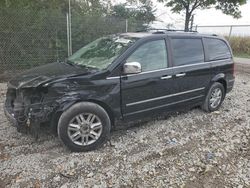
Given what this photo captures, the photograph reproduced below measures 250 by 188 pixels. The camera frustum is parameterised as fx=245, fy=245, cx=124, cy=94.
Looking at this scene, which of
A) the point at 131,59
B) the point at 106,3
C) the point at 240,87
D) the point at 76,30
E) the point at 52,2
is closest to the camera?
the point at 131,59

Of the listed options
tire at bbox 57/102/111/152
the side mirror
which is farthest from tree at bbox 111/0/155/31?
tire at bbox 57/102/111/152

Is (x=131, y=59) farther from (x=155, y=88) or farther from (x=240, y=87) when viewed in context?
(x=240, y=87)

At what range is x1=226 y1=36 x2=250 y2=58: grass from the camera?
55.2 feet

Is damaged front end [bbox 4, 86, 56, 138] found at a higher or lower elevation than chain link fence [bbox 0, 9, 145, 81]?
lower

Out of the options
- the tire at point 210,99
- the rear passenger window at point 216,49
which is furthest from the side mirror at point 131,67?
the tire at point 210,99

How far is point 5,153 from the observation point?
3510 mm

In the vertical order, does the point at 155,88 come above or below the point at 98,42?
below

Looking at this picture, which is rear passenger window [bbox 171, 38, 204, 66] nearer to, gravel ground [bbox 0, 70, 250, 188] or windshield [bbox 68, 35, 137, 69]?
windshield [bbox 68, 35, 137, 69]

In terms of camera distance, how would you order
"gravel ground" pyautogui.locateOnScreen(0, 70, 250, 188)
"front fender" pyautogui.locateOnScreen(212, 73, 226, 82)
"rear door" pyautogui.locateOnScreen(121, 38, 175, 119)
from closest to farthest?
"gravel ground" pyautogui.locateOnScreen(0, 70, 250, 188) → "rear door" pyautogui.locateOnScreen(121, 38, 175, 119) → "front fender" pyautogui.locateOnScreen(212, 73, 226, 82)

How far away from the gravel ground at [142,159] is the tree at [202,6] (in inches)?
383

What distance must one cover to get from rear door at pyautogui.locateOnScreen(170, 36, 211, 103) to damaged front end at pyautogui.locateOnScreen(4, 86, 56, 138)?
229cm

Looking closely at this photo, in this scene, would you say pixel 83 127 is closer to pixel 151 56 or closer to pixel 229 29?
pixel 151 56

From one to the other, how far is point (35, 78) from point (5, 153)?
116 centimetres

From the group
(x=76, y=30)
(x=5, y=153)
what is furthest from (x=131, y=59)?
(x=76, y=30)
